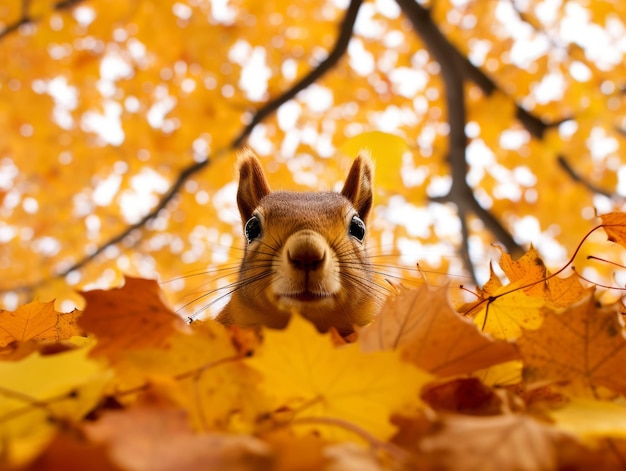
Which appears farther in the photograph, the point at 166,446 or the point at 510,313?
the point at 510,313

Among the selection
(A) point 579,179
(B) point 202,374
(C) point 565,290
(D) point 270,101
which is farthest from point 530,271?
(A) point 579,179

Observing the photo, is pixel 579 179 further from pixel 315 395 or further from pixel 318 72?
pixel 315 395

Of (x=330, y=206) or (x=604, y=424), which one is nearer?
(x=604, y=424)

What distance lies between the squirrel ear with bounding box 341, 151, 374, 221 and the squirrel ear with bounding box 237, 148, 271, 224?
0.70 feet

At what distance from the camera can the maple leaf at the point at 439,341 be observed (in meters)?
0.56

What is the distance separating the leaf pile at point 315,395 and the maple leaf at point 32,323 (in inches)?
6.3

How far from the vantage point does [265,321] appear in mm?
1146

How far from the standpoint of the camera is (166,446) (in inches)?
12.7

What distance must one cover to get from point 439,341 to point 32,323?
1.98ft

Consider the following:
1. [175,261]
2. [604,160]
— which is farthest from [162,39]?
[604,160]

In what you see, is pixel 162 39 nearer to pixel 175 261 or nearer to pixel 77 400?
pixel 175 261

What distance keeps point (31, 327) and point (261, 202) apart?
25.3 inches

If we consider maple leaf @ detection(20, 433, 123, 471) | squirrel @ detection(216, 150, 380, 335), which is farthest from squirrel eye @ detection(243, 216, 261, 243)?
maple leaf @ detection(20, 433, 123, 471)

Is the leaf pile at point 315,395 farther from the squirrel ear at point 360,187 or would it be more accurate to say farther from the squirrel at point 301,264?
the squirrel ear at point 360,187
